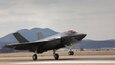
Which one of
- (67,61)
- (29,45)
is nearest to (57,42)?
(29,45)

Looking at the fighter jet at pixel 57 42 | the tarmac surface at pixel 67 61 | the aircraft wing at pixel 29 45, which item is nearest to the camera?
the tarmac surface at pixel 67 61

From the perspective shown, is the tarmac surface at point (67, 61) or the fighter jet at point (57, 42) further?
the fighter jet at point (57, 42)

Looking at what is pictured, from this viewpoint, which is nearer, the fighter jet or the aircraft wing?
the fighter jet

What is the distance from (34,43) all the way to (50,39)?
296 cm

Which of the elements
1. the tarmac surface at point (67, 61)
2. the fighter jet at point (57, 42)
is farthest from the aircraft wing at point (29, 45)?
the tarmac surface at point (67, 61)

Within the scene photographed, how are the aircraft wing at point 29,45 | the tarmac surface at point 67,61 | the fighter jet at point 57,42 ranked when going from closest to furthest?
the tarmac surface at point 67,61 < the fighter jet at point 57,42 < the aircraft wing at point 29,45

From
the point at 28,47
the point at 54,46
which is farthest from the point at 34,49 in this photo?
the point at 54,46

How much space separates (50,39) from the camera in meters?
49.7

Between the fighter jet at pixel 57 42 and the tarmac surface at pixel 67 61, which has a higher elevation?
the fighter jet at pixel 57 42

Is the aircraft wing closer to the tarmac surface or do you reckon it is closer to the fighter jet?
the fighter jet

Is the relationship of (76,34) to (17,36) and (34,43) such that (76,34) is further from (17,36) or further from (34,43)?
(17,36)

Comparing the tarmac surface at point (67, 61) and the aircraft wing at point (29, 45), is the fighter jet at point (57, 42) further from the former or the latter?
the tarmac surface at point (67, 61)

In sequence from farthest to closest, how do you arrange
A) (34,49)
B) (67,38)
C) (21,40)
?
(21,40)
(34,49)
(67,38)

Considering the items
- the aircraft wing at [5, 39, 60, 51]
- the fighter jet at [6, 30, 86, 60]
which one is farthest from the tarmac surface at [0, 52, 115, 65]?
the aircraft wing at [5, 39, 60, 51]
